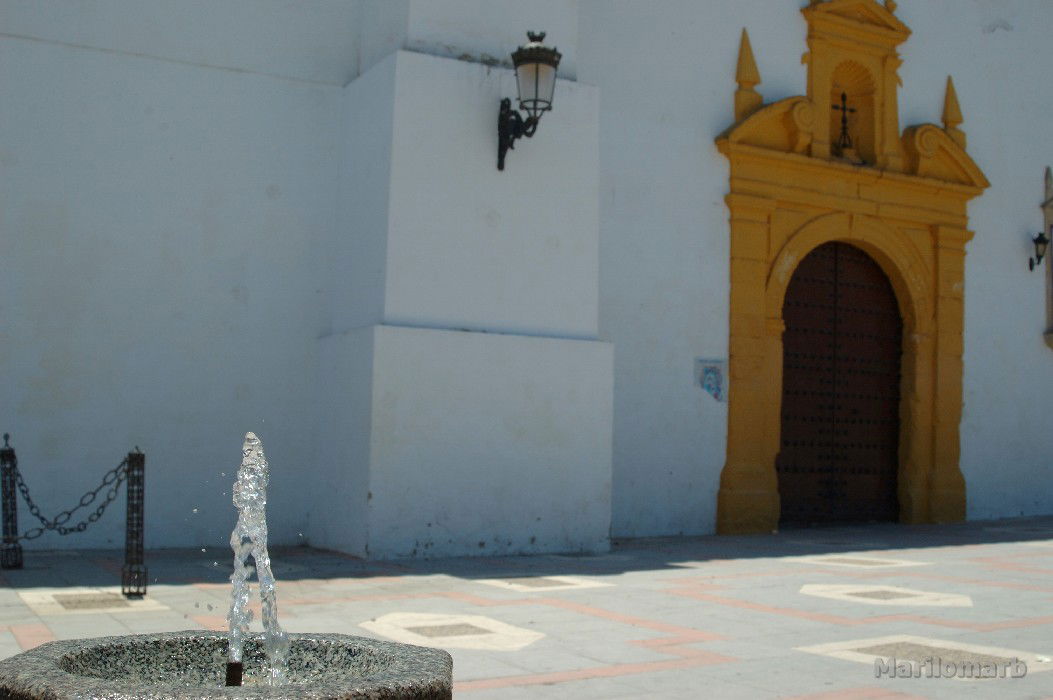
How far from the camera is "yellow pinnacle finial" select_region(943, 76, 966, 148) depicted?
12250mm

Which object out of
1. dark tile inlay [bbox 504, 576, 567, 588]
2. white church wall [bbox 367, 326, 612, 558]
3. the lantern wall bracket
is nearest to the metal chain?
white church wall [bbox 367, 326, 612, 558]

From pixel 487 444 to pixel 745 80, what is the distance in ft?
14.9

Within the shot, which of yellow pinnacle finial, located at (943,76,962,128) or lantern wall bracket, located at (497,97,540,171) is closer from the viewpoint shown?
lantern wall bracket, located at (497,97,540,171)

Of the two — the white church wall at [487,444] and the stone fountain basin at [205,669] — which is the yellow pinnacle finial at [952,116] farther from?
the stone fountain basin at [205,669]

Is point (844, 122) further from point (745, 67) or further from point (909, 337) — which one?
point (909, 337)

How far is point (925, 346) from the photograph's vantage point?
11914 mm

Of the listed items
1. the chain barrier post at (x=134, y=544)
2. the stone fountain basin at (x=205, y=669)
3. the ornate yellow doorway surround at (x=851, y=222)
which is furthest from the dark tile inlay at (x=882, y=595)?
the stone fountain basin at (x=205, y=669)

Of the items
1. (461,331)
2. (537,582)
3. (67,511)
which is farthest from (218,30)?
(537,582)

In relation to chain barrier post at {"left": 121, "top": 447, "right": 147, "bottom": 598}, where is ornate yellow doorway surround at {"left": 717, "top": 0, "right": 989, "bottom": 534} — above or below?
above

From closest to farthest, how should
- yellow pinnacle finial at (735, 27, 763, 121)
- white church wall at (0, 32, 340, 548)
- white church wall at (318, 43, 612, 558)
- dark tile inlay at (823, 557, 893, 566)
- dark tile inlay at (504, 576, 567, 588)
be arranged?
dark tile inlay at (504, 576, 567, 588)
white church wall at (0, 32, 340, 548)
white church wall at (318, 43, 612, 558)
dark tile inlay at (823, 557, 893, 566)
yellow pinnacle finial at (735, 27, 763, 121)

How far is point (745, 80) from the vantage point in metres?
10.9

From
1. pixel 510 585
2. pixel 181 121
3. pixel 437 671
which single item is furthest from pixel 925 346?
pixel 437 671

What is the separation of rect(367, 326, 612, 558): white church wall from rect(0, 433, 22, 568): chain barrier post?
2.21 meters

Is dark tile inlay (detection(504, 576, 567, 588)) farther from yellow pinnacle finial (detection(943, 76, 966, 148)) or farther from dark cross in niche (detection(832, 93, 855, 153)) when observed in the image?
yellow pinnacle finial (detection(943, 76, 966, 148))
